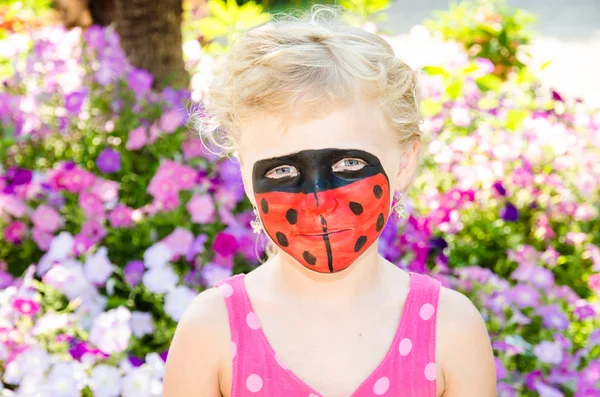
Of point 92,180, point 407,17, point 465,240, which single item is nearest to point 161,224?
point 92,180

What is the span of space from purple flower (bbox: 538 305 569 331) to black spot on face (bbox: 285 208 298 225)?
1632mm

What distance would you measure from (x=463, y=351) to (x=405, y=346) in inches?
4.8

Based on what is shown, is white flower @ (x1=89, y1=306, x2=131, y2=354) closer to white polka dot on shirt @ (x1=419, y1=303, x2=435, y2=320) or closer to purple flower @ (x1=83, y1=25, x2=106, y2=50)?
white polka dot on shirt @ (x1=419, y1=303, x2=435, y2=320)

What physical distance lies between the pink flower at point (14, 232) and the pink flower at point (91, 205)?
0.29 m

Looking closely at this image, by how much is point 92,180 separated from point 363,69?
188 centimetres

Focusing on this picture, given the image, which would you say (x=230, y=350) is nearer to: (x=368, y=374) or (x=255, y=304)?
(x=255, y=304)

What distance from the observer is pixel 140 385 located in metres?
2.15

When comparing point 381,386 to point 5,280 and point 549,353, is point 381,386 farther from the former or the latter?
point 5,280

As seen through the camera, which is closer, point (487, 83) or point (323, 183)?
point (323, 183)

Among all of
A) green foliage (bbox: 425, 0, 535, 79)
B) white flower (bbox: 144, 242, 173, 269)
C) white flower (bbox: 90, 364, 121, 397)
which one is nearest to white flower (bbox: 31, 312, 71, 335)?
white flower (bbox: 90, 364, 121, 397)

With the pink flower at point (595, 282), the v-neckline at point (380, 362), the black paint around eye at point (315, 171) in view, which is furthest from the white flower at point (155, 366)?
the pink flower at point (595, 282)

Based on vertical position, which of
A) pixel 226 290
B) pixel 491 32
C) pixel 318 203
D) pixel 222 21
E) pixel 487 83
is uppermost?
pixel 318 203

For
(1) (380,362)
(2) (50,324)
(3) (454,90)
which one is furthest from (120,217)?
(3) (454,90)

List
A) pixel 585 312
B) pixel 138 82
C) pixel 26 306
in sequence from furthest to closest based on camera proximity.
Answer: pixel 138 82 → pixel 585 312 → pixel 26 306
